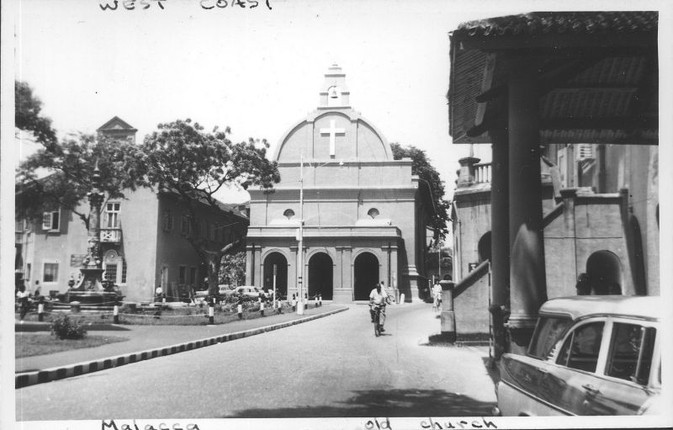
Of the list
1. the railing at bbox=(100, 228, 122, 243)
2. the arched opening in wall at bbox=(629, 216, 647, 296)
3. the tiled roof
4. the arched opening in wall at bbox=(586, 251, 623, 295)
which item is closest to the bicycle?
the arched opening in wall at bbox=(586, 251, 623, 295)

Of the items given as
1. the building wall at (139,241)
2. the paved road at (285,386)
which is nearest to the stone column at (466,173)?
the paved road at (285,386)

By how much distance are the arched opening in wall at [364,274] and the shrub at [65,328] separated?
19.6ft

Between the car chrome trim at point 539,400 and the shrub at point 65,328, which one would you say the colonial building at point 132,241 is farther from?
the car chrome trim at point 539,400

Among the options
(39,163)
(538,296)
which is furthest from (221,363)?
(538,296)

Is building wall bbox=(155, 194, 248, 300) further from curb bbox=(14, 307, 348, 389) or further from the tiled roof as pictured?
the tiled roof

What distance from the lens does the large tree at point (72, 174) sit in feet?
24.0

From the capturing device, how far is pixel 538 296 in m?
6.68

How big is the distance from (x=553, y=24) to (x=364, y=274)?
912 cm

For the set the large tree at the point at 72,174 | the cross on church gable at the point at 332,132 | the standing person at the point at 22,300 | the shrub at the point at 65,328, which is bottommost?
the shrub at the point at 65,328

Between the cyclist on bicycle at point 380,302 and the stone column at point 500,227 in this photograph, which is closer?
the stone column at point 500,227

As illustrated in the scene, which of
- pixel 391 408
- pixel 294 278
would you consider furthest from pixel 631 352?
pixel 294 278

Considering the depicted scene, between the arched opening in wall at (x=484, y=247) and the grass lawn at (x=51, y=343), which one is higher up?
the arched opening in wall at (x=484, y=247)

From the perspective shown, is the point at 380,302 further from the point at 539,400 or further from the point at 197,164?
the point at 539,400

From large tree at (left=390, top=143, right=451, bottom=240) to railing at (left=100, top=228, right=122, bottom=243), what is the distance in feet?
21.8
